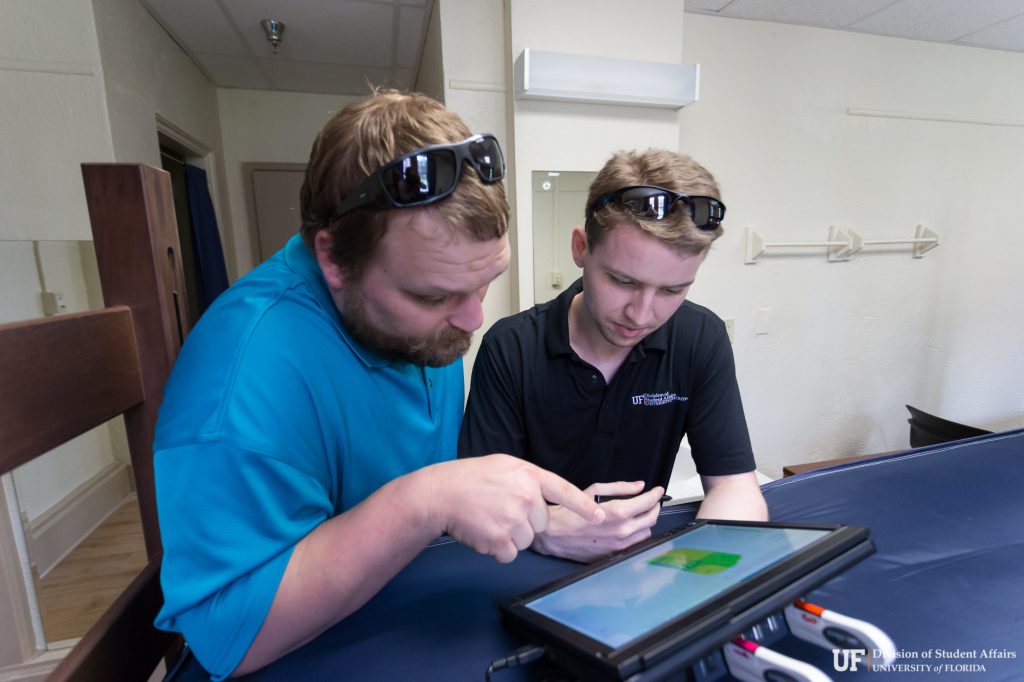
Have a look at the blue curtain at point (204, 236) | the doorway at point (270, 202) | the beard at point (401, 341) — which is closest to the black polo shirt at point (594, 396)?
the beard at point (401, 341)

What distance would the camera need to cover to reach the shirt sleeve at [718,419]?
883 mm

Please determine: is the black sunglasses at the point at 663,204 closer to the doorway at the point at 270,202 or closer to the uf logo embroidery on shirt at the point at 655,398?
the uf logo embroidery on shirt at the point at 655,398

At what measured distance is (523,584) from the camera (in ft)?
1.87

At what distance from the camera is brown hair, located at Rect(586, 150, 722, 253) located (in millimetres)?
813

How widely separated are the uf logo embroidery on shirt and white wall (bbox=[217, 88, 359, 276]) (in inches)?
126

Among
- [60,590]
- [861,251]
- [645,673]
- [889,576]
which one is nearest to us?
[645,673]

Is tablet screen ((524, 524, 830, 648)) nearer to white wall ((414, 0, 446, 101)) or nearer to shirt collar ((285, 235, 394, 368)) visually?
shirt collar ((285, 235, 394, 368))

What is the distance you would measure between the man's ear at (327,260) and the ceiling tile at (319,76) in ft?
8.32

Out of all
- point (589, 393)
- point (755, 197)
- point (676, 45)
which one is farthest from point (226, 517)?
point (755, 197)

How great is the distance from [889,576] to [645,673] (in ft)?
Answer: 1.51

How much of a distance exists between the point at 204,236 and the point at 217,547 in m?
2.96

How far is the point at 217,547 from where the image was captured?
0.41 m

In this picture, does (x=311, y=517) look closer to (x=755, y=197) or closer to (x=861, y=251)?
(x=755, y=197)

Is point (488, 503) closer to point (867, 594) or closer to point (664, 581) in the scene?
point (664, 581)
